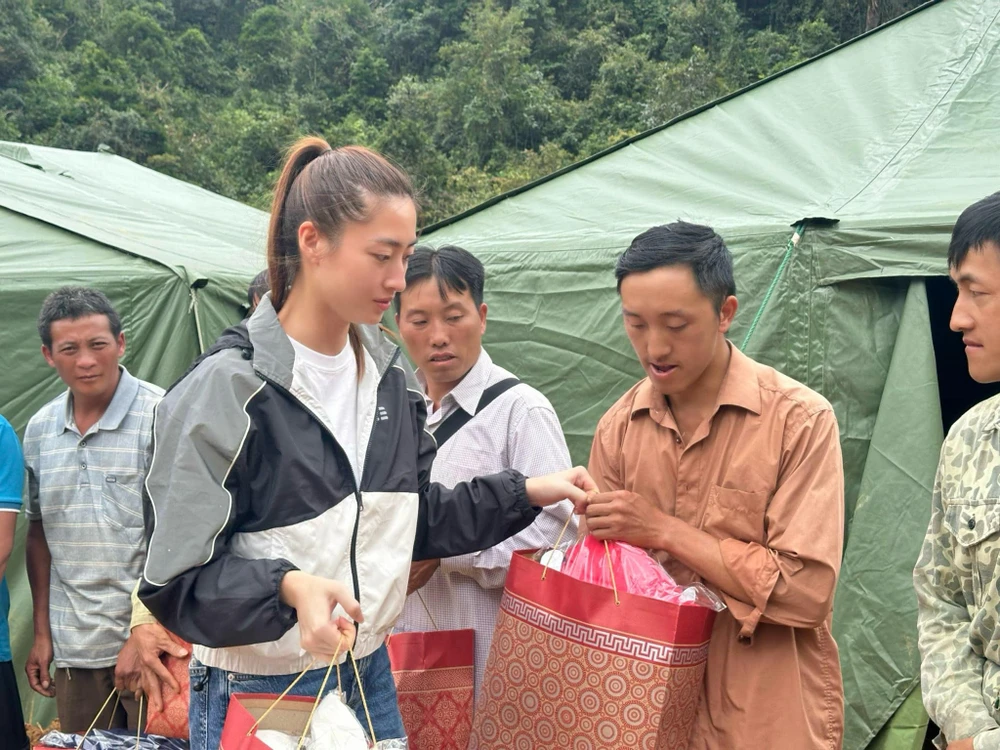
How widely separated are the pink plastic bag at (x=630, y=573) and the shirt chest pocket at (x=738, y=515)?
11cm

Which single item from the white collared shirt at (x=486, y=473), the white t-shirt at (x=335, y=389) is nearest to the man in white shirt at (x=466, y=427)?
the white collared shirt at (x=486, y=473)

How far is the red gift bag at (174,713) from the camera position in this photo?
2340mm

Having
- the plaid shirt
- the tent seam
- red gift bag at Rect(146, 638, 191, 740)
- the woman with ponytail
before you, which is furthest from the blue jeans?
the tent seam

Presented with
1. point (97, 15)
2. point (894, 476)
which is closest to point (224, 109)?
point (97, 15)

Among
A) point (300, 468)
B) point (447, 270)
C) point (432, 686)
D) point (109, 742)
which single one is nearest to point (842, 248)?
point (447, 270)

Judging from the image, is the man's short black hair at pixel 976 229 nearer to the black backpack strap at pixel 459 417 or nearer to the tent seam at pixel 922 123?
the black backpack strap at pixel 459 417

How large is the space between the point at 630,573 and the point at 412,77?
2882 cm

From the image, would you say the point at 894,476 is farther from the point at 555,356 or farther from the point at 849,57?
the point at 849,57

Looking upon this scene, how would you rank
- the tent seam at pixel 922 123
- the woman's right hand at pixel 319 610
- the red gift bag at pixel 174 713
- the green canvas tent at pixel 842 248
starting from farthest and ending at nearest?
the tent seam at pixel 922 123 < the green canvas tent at pixel 842 248 < the red gift bag at pixel 174 713 < the woman's right hand at pixel 319 610

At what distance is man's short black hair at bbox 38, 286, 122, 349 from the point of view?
3.18m

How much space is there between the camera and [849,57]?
515cm

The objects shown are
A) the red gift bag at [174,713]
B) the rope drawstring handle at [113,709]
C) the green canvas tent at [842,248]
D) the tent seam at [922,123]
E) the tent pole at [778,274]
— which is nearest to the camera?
the red gift bag at [174,713]

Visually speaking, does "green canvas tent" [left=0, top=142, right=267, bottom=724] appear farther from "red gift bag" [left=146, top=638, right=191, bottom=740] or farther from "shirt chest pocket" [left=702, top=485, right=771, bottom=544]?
"shirt chest pocket" [left=702, top=485, right=771, bottom=544]

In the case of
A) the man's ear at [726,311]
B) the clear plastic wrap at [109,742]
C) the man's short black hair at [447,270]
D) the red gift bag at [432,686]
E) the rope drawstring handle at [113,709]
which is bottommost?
the rope drawstring handle at [113,709]
